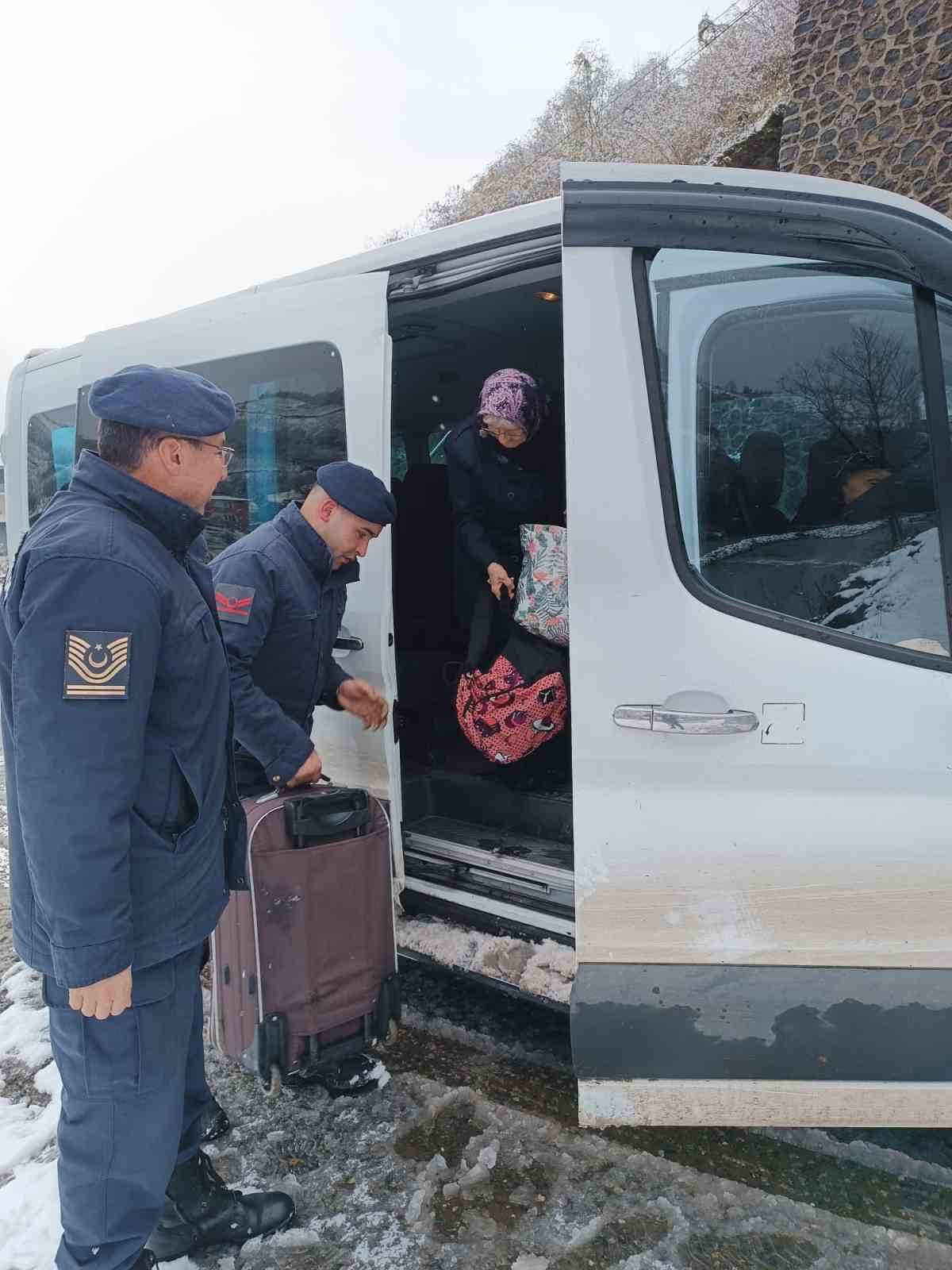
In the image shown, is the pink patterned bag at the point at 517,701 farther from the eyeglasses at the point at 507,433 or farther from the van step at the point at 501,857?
the eyeglasses at the point at 507,433

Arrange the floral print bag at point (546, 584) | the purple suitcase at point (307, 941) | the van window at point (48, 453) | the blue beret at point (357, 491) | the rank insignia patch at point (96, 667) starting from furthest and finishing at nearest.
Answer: the van window at point (48, 453), the floral print bag at point (546, 584), the blue beret at point (357, 491), the purple suitcase at point (307, 941), the rank insignia patch at point (96, 667)

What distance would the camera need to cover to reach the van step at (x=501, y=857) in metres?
2.48

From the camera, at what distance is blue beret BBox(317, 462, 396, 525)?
89.9 inches

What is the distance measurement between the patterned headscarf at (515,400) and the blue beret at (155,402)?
150 cm

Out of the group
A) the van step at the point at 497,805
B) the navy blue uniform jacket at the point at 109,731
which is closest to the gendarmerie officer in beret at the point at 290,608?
the navy blue uniform jacket at the point at 109,731

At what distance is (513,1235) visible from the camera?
6.38 ft

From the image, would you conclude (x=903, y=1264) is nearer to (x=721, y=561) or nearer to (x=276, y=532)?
(x=721, y=561)

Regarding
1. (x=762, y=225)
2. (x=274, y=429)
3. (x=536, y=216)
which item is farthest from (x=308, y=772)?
(x=762, y=225)

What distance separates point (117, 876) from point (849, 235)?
1844 millimetres

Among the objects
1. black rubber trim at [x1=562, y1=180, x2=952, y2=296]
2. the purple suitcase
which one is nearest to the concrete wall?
black rubber trim at [x1=562, y1=180, x2=952, y2=296]

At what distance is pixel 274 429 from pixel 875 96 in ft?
37.0

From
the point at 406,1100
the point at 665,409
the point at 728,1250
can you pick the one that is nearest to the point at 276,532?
the point at 665,409

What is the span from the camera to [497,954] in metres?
2.39

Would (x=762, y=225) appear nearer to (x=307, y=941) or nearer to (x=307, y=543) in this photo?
(x=307, y=543)
